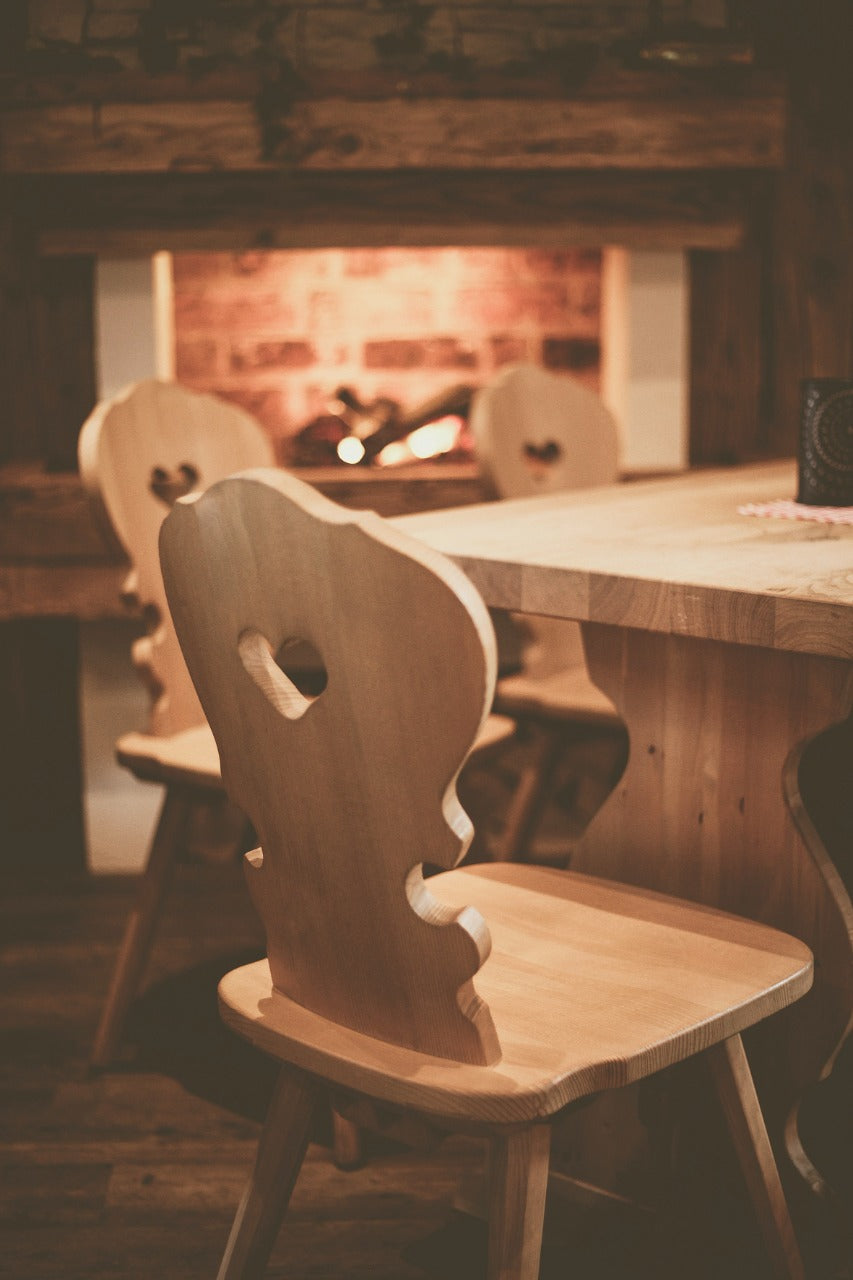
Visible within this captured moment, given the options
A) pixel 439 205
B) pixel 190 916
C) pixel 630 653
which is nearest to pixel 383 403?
pixel 439 205

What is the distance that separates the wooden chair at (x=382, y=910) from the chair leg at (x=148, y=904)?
81 centimetres

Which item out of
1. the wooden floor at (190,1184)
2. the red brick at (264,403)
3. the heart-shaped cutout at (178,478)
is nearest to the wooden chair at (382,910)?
the wooden floor at (190,1184)

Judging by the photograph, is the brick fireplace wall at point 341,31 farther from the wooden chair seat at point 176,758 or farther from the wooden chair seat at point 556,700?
the wooden chair seat at point 176,758

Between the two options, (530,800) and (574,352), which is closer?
(530,800)

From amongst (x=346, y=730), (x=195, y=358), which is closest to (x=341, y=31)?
(x=195, y=358)

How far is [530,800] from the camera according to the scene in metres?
2.42

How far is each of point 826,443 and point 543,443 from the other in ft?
2.42

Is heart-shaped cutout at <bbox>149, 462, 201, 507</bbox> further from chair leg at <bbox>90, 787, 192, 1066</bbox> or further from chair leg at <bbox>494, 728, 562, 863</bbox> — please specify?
chair leg at <bbox>494, 728, 562, 863</bbox>

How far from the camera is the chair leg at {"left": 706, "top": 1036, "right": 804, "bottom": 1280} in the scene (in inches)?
54.3

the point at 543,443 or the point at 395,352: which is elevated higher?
the point at 395,352

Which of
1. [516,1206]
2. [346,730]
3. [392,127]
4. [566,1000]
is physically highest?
[392,127]

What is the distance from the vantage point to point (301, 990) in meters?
1.25

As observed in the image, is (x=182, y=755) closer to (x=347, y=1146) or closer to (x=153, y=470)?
(x=153, y=470)

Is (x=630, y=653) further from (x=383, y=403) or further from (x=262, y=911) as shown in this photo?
(x=383, y=403)
